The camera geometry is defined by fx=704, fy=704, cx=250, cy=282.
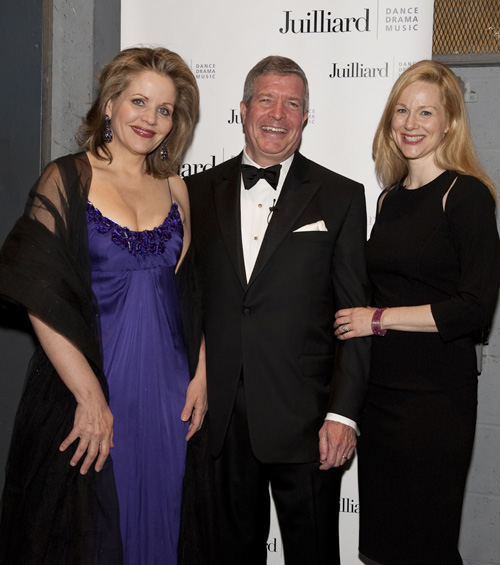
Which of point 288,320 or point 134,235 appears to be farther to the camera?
point 288,320

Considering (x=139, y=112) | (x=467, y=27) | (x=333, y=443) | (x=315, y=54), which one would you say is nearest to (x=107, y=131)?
(x=139, y=112)

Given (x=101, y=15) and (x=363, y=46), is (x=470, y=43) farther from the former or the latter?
(x=101, y=15)

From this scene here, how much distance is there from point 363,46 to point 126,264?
4.86ft

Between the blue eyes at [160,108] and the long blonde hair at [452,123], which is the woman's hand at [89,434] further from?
the long blonde hair at [452,123]

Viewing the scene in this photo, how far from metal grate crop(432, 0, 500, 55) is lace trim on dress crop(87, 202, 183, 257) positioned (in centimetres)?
169

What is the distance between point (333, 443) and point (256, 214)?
0.78m

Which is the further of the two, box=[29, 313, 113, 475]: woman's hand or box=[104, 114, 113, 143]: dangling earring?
box=[104, 114, 113, 143]: dangling earring

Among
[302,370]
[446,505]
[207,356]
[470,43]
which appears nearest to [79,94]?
[207,356]

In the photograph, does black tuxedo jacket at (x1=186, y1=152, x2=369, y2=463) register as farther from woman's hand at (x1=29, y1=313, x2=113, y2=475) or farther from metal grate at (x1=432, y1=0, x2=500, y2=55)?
metal grate at (x1=432, y1=0, x2=500, y2=55)

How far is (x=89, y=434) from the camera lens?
6.40 feet

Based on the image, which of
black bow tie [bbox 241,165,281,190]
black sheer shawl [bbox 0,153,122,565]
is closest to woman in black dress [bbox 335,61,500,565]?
black bow tie [bbox 241,165,281,190]

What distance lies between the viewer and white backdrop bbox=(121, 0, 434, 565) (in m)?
2.84

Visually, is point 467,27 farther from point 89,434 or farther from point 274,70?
point 89,434

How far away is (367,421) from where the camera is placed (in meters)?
2.34
